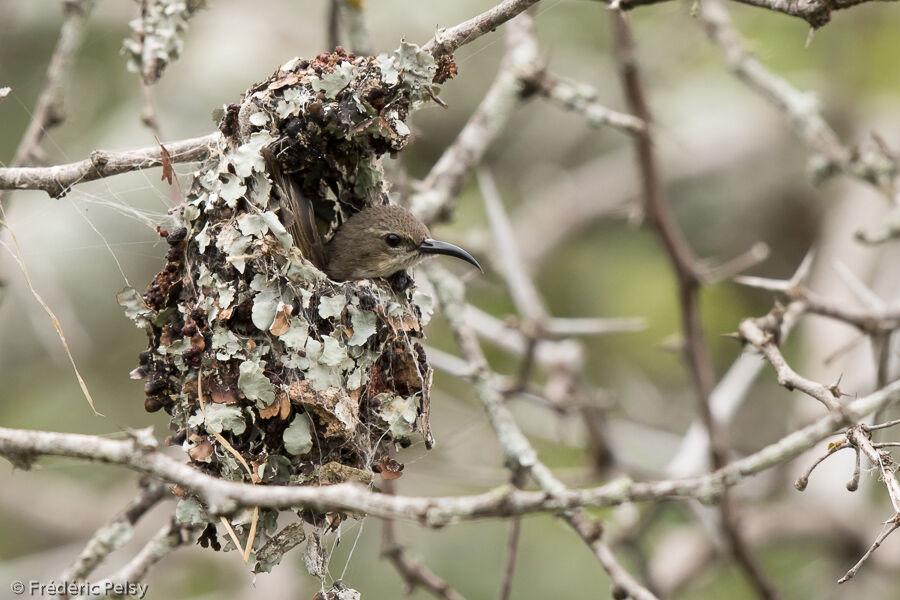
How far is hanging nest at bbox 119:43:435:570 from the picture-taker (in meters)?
3.28

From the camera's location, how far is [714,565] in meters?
6.52

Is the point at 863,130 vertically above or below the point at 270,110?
above

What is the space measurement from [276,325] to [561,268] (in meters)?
7.38

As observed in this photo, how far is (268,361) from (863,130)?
7.47 meters

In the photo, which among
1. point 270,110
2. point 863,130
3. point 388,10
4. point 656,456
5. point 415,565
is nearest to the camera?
point 270,110

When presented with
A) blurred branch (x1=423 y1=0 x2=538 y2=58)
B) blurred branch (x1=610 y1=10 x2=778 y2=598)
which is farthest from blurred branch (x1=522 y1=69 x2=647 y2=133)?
blurred branch (x1=423 y1=0 x2=538 y2=58)

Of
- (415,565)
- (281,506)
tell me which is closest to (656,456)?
(415,565)

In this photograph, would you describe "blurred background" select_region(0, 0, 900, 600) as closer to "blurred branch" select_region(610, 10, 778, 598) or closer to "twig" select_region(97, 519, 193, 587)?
"blurred branch" select_region(610, 10, 778, 598)

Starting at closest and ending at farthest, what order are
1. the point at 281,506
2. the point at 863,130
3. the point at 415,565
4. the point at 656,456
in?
the point at 281,506, the point at 415,565, the point at 656,456, the point at 863,130

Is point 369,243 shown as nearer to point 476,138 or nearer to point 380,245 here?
point 380,245

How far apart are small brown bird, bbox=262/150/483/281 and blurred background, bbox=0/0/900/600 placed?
1348 mm

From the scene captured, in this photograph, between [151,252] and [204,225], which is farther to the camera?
[151,252]

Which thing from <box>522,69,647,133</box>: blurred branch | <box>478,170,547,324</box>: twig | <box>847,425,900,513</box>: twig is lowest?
<box>847,425,900,513</box>: twig

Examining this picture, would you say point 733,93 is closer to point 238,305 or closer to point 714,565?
point 714,565
